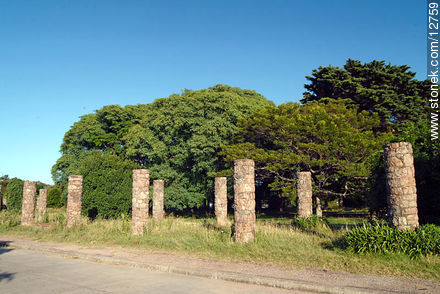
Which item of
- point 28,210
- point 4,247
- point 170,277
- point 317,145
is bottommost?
point 4,247

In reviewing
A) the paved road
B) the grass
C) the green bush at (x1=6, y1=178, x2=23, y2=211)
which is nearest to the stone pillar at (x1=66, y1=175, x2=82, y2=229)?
the grass

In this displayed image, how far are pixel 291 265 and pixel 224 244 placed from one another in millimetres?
3299

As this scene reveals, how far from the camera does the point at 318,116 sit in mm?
22484

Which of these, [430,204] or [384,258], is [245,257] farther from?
[430,204]

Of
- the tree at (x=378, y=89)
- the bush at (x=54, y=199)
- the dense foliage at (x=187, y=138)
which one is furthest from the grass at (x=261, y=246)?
the bush at (x=54, y=199)

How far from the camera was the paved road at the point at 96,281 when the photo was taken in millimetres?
6422

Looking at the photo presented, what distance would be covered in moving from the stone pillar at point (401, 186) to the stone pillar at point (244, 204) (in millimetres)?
4525

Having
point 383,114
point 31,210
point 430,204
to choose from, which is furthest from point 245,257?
point 383,114

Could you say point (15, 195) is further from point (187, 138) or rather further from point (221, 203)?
point (221, 203)

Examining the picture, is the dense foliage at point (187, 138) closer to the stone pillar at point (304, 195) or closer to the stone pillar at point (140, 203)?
the stone pillar at point (304, 195)

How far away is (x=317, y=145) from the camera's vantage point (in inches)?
857

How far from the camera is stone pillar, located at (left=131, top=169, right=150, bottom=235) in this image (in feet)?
47.2

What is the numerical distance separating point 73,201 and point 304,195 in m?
12.9

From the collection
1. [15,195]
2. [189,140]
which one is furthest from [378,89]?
[15,195]
